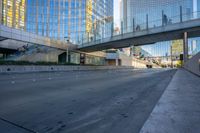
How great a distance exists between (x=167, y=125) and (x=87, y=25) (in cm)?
7338

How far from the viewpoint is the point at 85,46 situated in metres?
47.4

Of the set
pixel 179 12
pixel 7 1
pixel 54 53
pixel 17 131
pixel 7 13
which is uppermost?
pixel 7 1

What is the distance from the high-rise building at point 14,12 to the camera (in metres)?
66.8

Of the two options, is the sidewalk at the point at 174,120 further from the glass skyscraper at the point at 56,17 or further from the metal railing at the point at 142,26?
the glass skyscraper at the point at 56,17

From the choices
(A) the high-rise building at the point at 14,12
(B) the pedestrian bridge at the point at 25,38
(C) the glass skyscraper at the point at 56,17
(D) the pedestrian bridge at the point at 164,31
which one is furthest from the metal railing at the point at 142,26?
(A) the high-rise building at the point at 14,12

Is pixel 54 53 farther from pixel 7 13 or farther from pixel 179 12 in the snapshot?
pixel 7 13

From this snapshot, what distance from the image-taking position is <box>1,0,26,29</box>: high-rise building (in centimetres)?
6683

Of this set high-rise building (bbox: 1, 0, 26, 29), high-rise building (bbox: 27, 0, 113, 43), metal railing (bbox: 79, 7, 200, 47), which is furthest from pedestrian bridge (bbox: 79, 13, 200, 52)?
high-rise building (bbox: 1, 0, 26, 29)

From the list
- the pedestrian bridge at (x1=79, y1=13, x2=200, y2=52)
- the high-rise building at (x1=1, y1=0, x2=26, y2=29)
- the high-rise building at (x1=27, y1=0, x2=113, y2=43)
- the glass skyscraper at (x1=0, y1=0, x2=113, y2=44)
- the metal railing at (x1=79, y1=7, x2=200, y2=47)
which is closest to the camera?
the pedestrian bridge at (x1=79, y1=13, x2=200, y2=52)

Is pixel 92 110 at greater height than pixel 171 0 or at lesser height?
lesser

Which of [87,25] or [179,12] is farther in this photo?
[87,25]

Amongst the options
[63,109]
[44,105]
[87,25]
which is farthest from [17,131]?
[87,25]

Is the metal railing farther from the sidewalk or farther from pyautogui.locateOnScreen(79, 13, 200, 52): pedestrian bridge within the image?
the sidewalk

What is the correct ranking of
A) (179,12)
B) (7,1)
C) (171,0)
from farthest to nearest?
(7,1)
(171,0)
(179,12)
